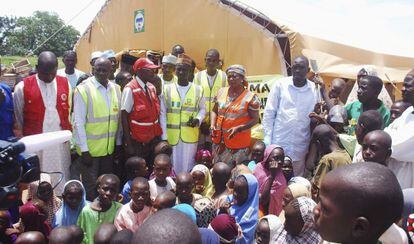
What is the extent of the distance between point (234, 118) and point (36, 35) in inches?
2449

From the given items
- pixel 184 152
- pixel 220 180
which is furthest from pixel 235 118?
pixel 220 180

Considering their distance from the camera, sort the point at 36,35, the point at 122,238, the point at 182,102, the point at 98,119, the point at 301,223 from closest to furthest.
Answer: the point at 301,223, the point at 122,238, the point at 98,119, the point at 182,102, the point at 36,35

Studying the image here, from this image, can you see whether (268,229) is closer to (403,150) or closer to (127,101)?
(403,150)

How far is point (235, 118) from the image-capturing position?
4.27m

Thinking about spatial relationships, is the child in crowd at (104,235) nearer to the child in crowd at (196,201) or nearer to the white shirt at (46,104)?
the child in crowd at (196,201)

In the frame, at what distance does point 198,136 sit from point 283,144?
3.48ft

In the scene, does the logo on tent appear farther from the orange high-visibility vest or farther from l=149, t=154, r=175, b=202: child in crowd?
l=149, t=154, r=175, b=202: child in crowd

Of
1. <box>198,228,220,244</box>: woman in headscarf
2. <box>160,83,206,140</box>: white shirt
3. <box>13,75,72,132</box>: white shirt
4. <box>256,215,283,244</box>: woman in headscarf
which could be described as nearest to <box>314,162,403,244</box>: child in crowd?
<box>198,228,220,244</box>: woman in headscarf

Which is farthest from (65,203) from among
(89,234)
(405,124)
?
(405,124)

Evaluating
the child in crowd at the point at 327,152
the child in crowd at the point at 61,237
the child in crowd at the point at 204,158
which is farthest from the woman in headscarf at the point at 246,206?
the child in crowd at the point at 204,158

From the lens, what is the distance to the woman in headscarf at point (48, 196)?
3.40 meters

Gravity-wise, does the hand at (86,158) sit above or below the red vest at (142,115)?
→ below

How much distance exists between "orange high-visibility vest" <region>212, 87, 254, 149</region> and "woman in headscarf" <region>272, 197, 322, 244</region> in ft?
6.33

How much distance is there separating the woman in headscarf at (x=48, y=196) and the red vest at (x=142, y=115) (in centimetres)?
103
